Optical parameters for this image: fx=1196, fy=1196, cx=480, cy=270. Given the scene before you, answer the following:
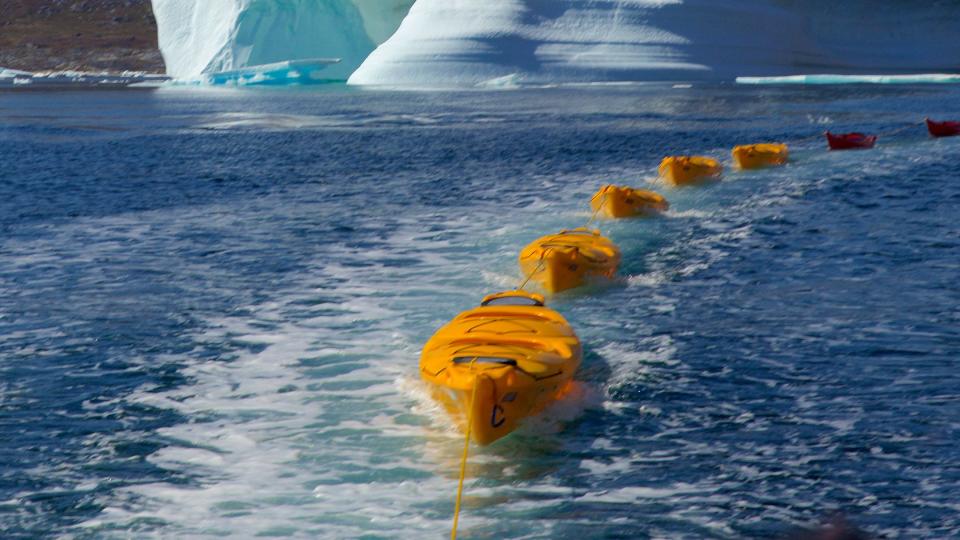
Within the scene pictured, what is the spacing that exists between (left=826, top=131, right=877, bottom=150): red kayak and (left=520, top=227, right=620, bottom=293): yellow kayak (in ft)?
50.1

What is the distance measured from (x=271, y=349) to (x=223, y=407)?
186 centimetres

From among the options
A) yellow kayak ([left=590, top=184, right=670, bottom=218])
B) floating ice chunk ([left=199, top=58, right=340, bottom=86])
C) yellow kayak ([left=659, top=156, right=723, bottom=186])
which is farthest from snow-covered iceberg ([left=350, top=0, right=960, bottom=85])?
yellow kayak ([left=590, top=184, right=670, bottom=218])

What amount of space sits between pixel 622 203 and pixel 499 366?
10.4 metres

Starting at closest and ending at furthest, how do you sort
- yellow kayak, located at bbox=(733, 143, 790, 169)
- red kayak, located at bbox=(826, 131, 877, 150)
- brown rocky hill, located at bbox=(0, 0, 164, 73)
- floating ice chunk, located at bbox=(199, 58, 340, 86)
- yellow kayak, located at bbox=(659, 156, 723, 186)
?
yellow kayak, located at bbox=(659, 156, 723, 186), yellow kayak, located at bbox=(733, 143, 790, 169), red kayak, located at bbox=(826, 131, 877, 150), floating ice chunk, located at bbox=(199, 58, 340, 86), brown rocky hill, located at bbox=(0, 0, 164, 73)

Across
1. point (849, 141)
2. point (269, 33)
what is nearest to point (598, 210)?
point (849, 141)

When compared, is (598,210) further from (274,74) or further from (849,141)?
(274,74)

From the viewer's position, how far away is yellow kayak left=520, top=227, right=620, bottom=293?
13547mm

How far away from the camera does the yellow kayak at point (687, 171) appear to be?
2308 cm

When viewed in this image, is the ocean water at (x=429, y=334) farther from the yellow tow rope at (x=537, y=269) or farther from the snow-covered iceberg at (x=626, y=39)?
the snow-covered iceberg at (x=626, y=39)

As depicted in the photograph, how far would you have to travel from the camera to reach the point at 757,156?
25172 mm

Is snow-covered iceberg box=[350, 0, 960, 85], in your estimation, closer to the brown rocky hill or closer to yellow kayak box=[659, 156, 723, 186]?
yellow kayak box=[659, 156, 723, 186]

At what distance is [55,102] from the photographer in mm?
66375

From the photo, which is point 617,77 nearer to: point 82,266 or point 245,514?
point 82,266

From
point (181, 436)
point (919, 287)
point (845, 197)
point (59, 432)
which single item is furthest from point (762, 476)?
point (845, 197)
